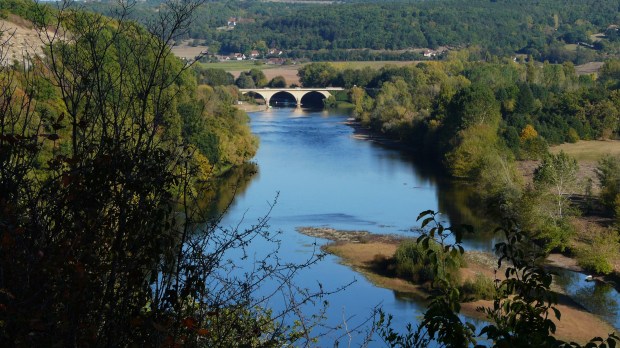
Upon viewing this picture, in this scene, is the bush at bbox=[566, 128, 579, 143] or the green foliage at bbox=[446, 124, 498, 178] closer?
the green foliage at bbox=[446, 124, 498, 178]

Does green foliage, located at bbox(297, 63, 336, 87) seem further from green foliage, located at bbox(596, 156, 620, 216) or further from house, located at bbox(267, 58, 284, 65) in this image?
green foliage, located at bbox(596, 156, 620, 216)

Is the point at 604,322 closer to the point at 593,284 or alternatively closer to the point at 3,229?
the point at 593,284

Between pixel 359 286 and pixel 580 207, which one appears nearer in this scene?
pixel 359 286

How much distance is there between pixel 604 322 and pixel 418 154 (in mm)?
15045

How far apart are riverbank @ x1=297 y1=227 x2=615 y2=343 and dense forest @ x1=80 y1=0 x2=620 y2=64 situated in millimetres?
44095

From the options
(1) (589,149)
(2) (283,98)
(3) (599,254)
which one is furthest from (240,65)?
(3) (599,254)

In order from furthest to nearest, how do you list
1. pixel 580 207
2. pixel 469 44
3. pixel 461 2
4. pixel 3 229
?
pixel 461 2
pixel 469 44
pixel 580 207
pixel 3 229

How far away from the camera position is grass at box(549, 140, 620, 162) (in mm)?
24141

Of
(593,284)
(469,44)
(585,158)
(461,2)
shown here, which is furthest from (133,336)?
(461,2)

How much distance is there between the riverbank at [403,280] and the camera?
10398mm

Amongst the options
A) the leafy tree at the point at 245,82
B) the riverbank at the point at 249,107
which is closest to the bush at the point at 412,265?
the riverbank at the point at 249,107

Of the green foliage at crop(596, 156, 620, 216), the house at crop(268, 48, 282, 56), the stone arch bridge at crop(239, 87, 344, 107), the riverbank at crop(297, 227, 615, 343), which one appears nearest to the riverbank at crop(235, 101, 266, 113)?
the stone arch bridge at crop(239, 87, 344, 107)

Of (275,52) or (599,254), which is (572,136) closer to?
(599,254)

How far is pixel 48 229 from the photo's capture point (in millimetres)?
2701
